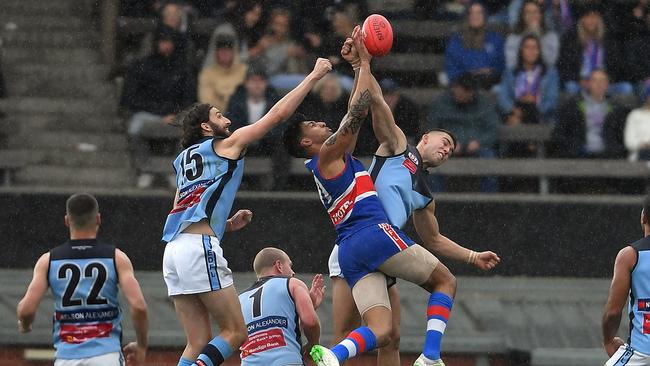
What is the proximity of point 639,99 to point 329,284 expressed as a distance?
425 centimetres

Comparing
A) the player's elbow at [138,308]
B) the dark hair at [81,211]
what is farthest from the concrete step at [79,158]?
the player's elbow at [138,308]

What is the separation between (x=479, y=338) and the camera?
14.1 m

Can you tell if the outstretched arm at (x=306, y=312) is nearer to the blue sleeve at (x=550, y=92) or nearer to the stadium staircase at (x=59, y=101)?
the stadium staircase at (x=59, y=101)

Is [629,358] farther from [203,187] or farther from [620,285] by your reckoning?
[203,187]

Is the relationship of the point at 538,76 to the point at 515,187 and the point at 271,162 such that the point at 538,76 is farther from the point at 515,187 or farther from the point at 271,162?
the point at 271,162

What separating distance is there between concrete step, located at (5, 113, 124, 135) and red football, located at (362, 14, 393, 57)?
783 cm

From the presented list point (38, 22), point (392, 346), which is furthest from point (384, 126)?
point (38, 22)

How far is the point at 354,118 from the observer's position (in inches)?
409

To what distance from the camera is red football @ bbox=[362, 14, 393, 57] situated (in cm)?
1063

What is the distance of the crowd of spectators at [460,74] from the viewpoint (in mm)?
16281

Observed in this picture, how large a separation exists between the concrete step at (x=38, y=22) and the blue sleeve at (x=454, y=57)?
4900mm

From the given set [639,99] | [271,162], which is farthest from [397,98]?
[639,99]

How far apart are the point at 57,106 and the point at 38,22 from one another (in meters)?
1.51

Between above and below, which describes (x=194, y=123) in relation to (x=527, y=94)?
above
